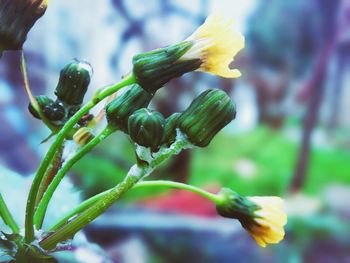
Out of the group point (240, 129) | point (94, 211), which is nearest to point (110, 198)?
point (94, 211)

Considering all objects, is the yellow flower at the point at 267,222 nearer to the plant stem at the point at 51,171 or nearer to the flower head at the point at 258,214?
the flower head at the point at 258,214

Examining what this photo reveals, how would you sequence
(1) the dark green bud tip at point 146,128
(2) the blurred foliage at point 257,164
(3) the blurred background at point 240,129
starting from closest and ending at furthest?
(1) the dark green bud tip at point 146,128
(3) the blurred background at point 240,129
(2) the blurred foliage at point 257,164

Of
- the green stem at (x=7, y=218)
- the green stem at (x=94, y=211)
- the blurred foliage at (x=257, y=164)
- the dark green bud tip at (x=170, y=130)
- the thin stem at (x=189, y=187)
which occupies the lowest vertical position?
the green stem at (x=7, y=218)

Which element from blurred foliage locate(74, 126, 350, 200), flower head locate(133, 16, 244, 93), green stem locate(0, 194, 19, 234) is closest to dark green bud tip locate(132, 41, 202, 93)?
flower head locate(133, 16, 244, 93)

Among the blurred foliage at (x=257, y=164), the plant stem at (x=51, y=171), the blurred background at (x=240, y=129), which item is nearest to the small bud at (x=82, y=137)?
the plant stem at (x=51, y=171)

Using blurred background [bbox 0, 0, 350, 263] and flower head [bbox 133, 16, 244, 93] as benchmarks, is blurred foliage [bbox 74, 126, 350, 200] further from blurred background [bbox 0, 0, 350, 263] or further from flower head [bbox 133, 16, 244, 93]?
flower head [bbox 133, 16, 244, 93]

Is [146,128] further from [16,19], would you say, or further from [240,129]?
[240,129]

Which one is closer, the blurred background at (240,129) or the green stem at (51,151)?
the green stem at (51,151)
